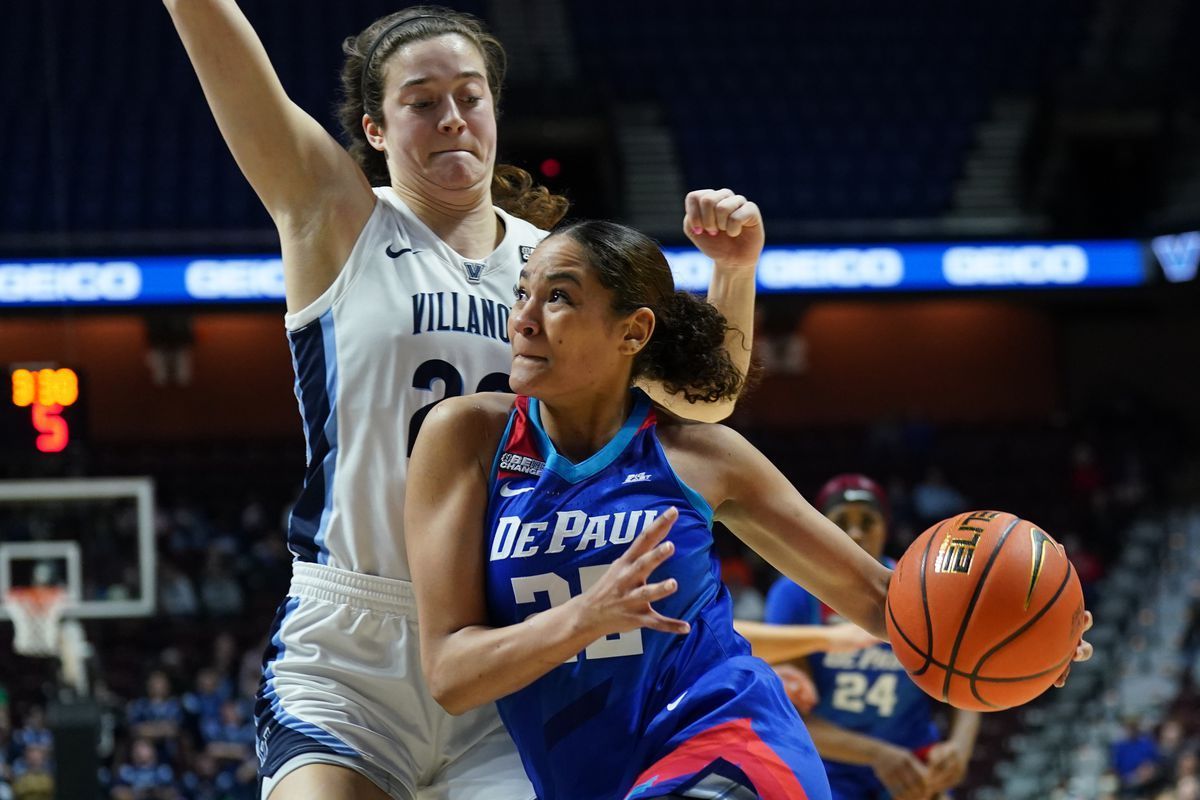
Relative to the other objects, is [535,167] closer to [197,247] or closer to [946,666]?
[197,247]

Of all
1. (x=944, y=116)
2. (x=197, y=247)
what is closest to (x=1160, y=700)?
(x=944, y=116)

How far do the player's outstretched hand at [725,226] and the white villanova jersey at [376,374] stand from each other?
1.31 ft

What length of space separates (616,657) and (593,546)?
0.57 feet

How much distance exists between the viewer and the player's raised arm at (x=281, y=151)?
8.97 ft

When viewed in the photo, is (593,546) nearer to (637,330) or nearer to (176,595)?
(637,330)

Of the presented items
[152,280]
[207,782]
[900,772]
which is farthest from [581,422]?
[152,280]

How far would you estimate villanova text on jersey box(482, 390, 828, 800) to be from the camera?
7.92 feet

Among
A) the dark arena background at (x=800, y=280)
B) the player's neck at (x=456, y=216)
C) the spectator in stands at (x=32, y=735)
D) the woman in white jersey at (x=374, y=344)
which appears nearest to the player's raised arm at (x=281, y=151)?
the woman in white jersey at (x=374, y=344)

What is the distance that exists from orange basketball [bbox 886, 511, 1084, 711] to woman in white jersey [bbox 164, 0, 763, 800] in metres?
0.54

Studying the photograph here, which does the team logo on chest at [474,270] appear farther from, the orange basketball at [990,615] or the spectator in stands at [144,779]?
the spectator in stands at [144,779]

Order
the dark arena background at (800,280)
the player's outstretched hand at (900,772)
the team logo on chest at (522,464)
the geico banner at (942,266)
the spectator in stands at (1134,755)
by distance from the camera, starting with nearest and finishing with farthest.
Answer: the team logo on chest at (522,464)
the player's outstretched hand at (900,772)
the spectator in stands at (1134,755)
the dark arena background at (800,280)
the geico banner at (942,266)

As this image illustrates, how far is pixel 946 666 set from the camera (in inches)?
105

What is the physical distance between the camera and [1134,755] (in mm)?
A: 11602

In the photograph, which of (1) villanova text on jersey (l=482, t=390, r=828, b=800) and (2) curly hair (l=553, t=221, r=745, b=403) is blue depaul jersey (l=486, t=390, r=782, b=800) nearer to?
(1) villanova text on jersey (l=482, t=390, r=828, b=800)
